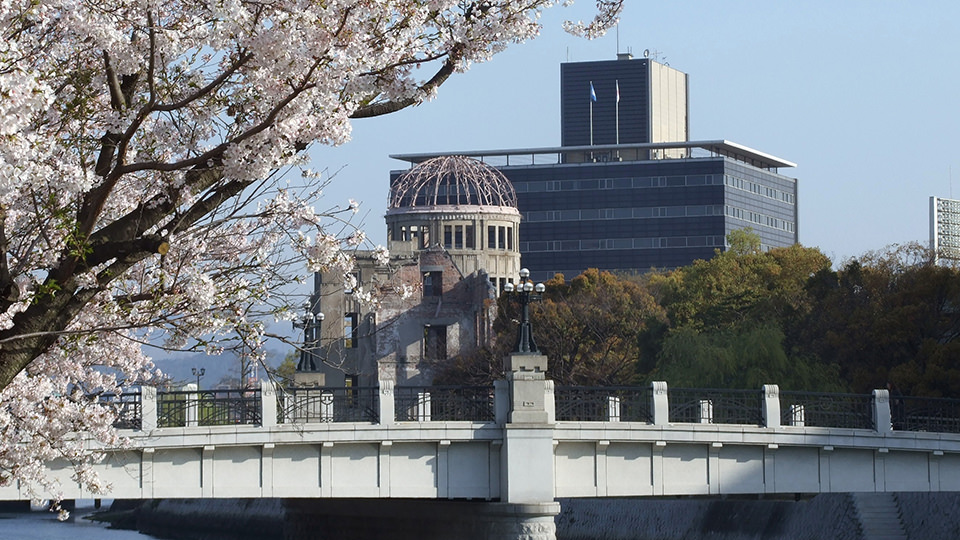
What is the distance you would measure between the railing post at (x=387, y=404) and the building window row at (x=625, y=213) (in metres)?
116

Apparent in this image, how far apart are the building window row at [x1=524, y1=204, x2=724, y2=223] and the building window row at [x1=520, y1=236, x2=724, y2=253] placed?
2.11m

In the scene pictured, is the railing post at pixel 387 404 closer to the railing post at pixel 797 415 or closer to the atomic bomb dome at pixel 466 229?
the railing post at pixel 797 415

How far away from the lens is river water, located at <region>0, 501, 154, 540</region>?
75.2 meters

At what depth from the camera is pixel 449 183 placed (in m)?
122

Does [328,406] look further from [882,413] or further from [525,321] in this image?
[882,413]

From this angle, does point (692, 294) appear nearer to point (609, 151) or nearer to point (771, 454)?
point (771, 454)

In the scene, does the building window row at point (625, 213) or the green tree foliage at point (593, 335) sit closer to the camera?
the green tree foliage at point (593, 335)

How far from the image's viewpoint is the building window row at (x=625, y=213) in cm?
14950

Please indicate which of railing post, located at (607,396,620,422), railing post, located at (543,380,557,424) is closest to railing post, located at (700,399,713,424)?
railing post, located at (607,396,620,422)

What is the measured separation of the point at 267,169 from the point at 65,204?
2.28m

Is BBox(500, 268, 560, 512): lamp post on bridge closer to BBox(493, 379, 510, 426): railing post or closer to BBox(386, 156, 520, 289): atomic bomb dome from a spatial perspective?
BBox(493, 379, 510, 426): railing post

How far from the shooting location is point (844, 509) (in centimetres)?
4572

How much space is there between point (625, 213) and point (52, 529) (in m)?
79.3

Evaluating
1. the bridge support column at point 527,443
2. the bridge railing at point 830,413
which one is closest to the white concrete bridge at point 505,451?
the bridge support column at point 527,443
